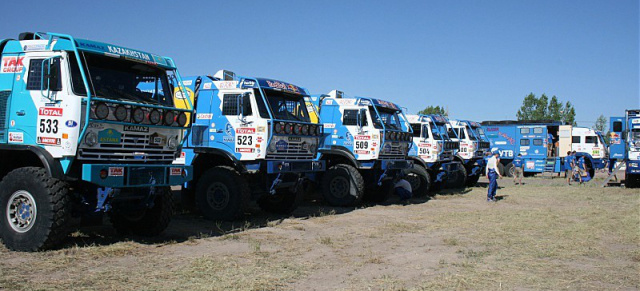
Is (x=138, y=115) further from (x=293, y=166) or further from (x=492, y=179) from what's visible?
(x=492, y=179)

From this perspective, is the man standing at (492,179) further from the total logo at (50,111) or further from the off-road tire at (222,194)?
the total logo at (50,111)

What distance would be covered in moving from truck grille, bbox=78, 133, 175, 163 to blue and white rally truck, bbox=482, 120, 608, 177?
24.8 meters

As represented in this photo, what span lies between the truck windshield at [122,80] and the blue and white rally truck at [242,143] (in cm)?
261

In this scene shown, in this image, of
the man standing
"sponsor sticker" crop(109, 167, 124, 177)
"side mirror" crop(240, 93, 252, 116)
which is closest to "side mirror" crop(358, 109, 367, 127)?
"side mirror" crop(240, 93, 252, 116)

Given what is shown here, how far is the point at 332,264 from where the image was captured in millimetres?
7082

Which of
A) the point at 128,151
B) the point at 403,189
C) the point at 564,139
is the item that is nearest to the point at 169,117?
the point at 128,151

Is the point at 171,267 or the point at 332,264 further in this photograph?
the point at 332,264

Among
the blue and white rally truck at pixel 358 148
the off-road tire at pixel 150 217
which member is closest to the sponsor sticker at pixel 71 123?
the off-road tire at pixel 150 217

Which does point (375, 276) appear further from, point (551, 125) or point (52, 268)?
point (551, 125)

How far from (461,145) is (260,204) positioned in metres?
11.4

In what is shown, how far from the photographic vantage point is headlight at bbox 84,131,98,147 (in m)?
7.13

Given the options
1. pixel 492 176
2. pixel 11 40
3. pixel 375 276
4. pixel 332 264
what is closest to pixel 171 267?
pixel 332 264

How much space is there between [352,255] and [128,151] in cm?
348

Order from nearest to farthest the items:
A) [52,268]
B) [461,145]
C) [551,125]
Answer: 1. [52,268]
2. [461,145]
3. [551,125]
